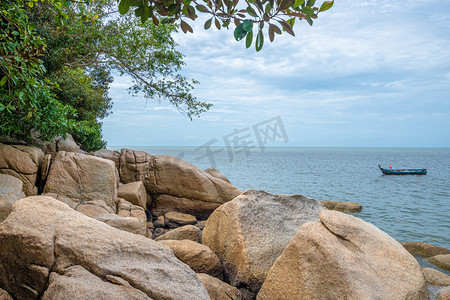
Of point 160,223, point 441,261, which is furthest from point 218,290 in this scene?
point 441,261

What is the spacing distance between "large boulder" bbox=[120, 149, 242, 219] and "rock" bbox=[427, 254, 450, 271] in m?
7.09

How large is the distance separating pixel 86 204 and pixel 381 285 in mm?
7452

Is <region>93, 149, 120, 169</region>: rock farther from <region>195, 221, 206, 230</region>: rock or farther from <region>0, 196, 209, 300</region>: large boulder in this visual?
<region>0, 196, 209, 300</region>: large boulder

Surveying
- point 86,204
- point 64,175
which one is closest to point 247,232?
point 86,204

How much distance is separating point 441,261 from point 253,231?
23.9 ft

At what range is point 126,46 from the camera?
12.6 m

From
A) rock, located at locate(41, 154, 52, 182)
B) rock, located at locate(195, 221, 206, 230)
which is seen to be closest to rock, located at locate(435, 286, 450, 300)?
rock, located at locate(195, 221, 206, 230)

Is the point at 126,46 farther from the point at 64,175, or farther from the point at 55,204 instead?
the point at 55,204

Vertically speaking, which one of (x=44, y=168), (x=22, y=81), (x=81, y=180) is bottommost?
(x=81, y=180)

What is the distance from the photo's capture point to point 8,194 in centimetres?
631

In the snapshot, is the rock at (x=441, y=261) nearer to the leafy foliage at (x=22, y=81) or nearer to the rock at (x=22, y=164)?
the leafy foliage at (x=22, y=81)

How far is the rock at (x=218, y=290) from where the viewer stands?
495 centimetres

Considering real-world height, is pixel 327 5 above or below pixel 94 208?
above

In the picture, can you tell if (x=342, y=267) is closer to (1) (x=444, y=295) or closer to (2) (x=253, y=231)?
(1) (x=444, y=295)
